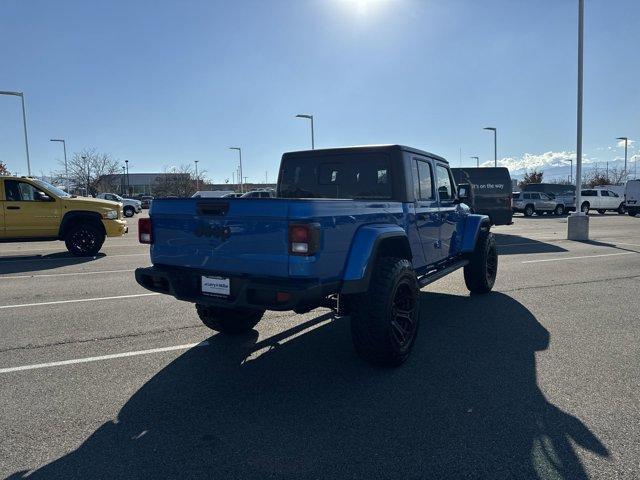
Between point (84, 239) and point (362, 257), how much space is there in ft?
32.8

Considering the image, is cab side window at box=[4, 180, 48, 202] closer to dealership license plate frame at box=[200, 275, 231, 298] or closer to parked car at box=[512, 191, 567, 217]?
dealership license plate frame at box=[200, 275, 231, 298]

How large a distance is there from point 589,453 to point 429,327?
2.68 metres

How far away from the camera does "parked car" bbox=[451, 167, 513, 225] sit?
56.8 feet

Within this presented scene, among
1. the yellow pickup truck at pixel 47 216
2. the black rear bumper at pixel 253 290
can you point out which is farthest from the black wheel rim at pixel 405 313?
the yellow pickup truck at pixel 47 216

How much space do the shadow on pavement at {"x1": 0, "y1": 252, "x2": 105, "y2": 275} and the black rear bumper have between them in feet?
23.5

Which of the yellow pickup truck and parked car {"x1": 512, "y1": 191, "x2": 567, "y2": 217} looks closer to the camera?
the yellow pickup truck

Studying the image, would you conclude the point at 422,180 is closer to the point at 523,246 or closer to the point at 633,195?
the point at 523,246

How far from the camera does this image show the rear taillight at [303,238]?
11.1ft

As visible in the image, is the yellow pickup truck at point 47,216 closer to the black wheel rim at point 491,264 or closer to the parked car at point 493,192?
the black wheel rim at point 491,264

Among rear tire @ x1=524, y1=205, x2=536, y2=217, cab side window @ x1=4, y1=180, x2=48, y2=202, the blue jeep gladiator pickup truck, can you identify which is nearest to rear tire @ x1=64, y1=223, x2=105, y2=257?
cab side window @ x1=4, y1=180, x2=48, y2=202

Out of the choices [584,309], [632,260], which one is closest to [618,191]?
[632,260]

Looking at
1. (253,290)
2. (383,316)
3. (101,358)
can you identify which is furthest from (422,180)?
(101,358)

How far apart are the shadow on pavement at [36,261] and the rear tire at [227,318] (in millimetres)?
6506

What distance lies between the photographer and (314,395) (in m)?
3.64
